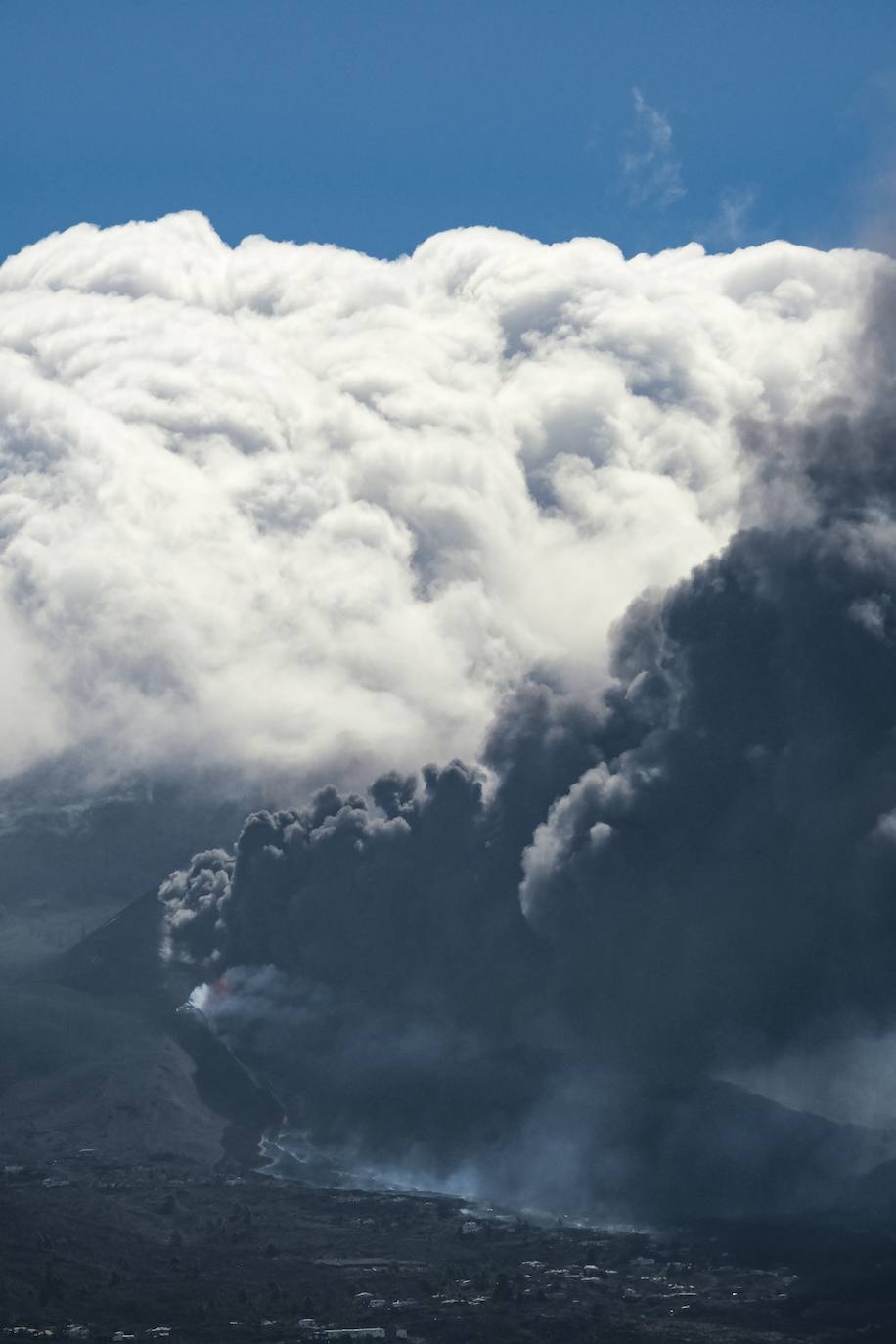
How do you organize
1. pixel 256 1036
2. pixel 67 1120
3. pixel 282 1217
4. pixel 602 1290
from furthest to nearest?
1. pixel 256 1036
2. pixel 67 1120
3. pixel 282 1217
4. pixel 602 1290

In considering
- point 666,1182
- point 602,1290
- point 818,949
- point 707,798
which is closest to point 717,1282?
point 602,1290

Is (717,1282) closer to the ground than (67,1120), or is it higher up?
closer to the ground

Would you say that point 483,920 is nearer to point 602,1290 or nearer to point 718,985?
point 718,985

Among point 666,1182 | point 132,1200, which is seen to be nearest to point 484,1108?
point 666,1182

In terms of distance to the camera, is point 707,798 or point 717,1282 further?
point 707,798

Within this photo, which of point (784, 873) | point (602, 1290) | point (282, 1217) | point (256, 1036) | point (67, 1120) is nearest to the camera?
point (602, 1290)

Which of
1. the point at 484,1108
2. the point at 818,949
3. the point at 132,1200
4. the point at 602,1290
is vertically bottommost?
the point at 602,1290

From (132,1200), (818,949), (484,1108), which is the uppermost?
(818,949)

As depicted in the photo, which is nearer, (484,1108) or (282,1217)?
(282,1217)

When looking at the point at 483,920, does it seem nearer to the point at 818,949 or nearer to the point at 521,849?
the point at 521,849
